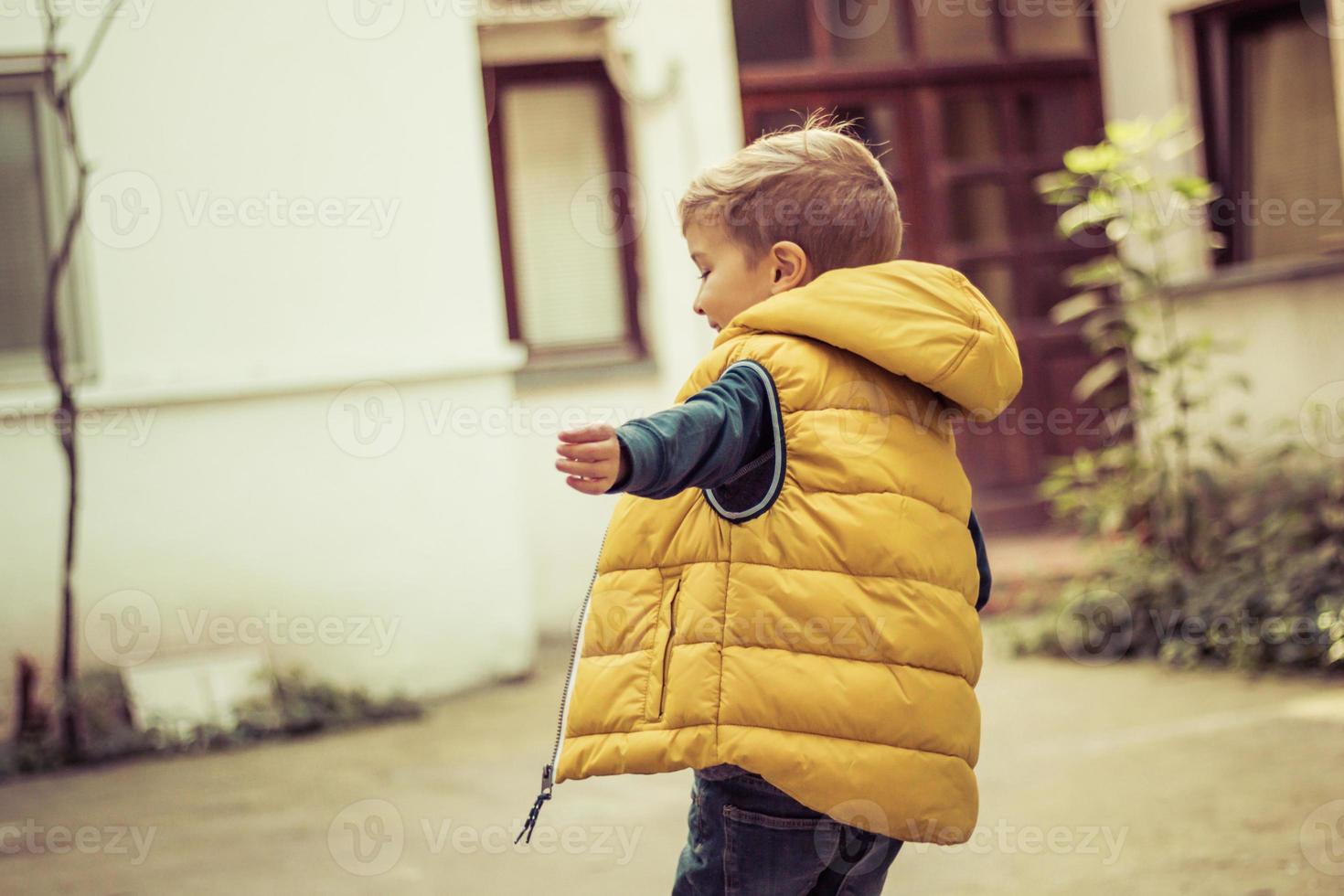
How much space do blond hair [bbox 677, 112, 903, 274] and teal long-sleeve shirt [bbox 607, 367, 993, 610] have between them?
0.75ft

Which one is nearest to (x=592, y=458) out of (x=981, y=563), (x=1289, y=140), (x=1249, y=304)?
(x=981, y=563)

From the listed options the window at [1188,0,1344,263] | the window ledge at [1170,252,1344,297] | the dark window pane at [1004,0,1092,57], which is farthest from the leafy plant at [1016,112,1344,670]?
the dark window pane at [1004,0,1092,57]

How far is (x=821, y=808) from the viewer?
179 cm

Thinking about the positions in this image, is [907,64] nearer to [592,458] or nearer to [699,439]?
[699,439]

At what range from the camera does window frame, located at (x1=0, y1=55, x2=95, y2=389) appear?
5895 mm

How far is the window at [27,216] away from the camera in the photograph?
19.5 feet

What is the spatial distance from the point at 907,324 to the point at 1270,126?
19.2 ft

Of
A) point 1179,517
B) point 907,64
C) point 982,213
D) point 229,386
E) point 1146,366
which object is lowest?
point 1179,517

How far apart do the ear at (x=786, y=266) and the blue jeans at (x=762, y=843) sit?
643mm

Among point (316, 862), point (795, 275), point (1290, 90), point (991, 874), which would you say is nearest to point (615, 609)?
point (795, 275)

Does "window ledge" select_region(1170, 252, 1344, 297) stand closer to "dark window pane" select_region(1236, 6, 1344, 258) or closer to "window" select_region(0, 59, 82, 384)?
"dark window pane" select_region(1236, 6, 1344, 258)

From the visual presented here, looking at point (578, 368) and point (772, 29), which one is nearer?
point (578, 368)

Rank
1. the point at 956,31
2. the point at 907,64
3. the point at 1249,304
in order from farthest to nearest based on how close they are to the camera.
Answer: the point at 956,31 → the point at 907,64 → the point at 1249,304

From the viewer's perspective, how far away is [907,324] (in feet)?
6.06
